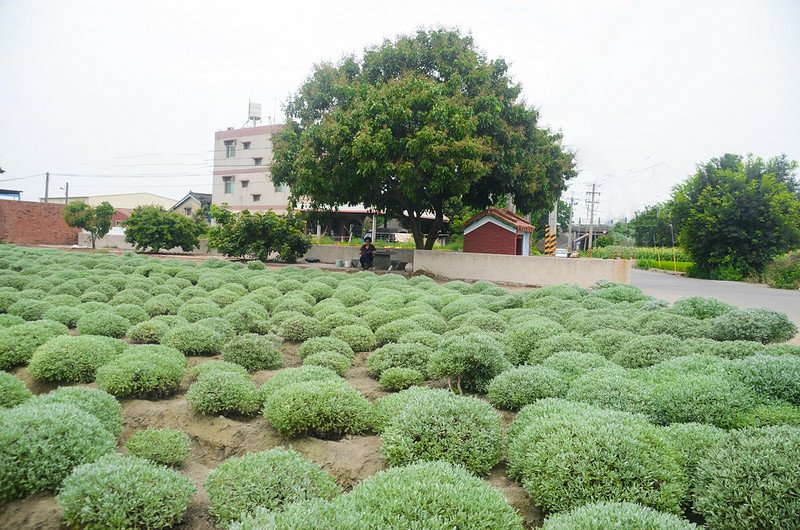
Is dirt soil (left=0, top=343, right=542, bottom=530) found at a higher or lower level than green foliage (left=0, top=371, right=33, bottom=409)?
lower

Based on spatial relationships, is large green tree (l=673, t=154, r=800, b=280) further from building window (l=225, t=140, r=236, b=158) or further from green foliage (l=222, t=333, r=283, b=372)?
building window (l=225, t=140, r=236, b=158)

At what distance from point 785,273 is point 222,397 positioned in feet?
87.3

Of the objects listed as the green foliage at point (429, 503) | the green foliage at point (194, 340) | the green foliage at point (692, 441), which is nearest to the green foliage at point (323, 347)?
the green foliage at point (194, 340)

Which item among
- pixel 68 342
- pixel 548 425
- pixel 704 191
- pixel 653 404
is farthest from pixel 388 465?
pixel 704 191

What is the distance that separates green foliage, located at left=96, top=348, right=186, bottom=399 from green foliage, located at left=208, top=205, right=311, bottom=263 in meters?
19.3

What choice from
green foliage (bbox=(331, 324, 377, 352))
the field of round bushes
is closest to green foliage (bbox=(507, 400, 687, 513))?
the field of round bushes

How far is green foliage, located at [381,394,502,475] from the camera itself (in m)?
3.87

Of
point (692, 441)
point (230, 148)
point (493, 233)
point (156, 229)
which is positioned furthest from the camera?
point (230, 148)

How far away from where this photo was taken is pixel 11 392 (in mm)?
5012

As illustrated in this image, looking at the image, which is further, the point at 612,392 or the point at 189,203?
the point at 189,203

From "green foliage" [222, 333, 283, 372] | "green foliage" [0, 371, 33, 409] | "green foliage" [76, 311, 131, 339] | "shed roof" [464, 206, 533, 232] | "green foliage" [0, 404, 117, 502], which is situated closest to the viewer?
"green foliage" [0, 404, 117, 502]

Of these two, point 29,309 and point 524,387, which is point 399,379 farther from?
point 29,309

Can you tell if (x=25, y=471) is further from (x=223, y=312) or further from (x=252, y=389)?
(x=223, y=312)

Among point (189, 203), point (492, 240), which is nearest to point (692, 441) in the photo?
point (492, 240)
